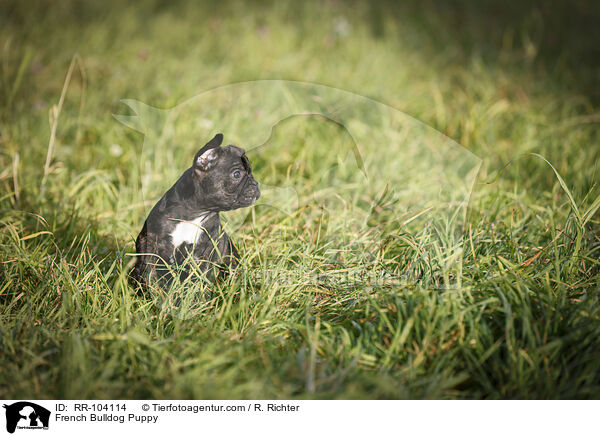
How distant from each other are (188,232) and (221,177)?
0.74ft

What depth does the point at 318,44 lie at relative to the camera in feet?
14.4

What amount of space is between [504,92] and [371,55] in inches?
46.9

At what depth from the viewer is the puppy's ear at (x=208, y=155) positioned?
1.54m

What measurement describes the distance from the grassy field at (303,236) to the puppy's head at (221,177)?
31 cm

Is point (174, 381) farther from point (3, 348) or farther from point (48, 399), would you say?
point (3, 348)

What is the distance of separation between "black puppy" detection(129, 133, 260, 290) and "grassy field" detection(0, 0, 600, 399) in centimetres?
12

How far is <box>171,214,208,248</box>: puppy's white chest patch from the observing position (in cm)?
161
